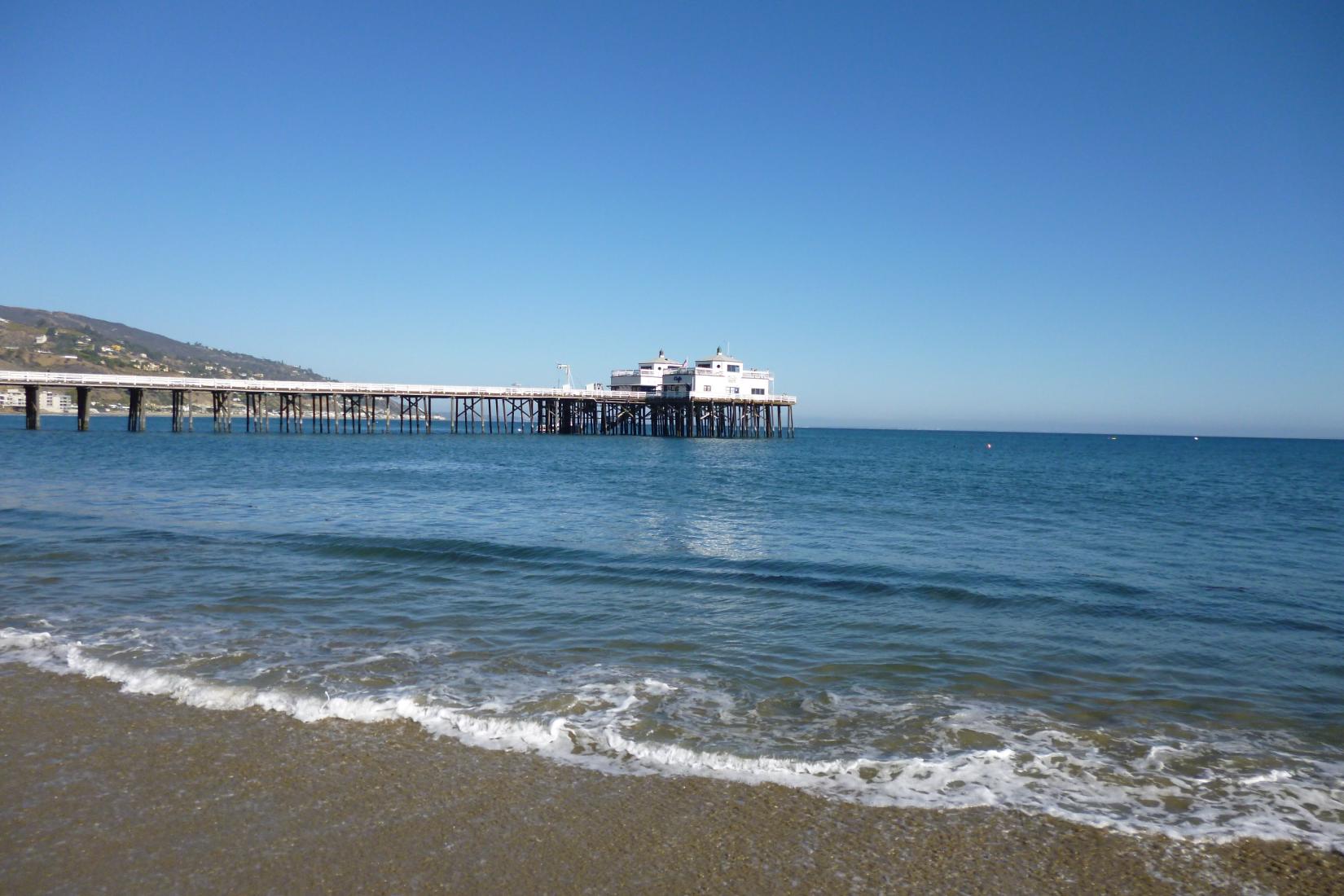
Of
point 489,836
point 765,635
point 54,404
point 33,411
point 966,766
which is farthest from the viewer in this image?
point 54,404

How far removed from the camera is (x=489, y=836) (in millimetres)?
4527

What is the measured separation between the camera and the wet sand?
13.5 feet

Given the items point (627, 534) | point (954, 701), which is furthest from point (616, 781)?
point (627, 534)

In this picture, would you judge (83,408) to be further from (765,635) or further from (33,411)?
(765,635)

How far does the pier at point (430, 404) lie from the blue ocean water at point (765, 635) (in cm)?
3869

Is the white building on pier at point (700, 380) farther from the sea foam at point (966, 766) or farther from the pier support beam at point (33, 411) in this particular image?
the sea foam at point (966, 766)

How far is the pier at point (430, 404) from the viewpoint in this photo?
2234 inches

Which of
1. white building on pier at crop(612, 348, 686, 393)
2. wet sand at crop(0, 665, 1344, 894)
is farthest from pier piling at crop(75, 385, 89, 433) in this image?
wet sand at crop(0, 665, 1344, 894)

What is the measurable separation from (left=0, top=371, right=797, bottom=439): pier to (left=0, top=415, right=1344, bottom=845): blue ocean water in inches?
1523

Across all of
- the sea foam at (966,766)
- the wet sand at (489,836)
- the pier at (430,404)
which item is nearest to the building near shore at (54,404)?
the pier at (430,404)

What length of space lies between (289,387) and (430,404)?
10293 millimetres

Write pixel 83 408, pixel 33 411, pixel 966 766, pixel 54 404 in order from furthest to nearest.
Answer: pixel 54 404
pixel 33 411
pixel 83 408
pixel 966 766

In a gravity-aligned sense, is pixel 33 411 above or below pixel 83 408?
below

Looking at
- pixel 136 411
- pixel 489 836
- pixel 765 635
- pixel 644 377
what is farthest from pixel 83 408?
pixel 489 836
